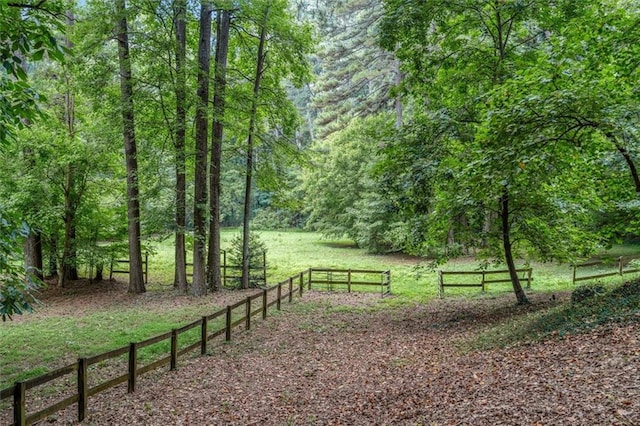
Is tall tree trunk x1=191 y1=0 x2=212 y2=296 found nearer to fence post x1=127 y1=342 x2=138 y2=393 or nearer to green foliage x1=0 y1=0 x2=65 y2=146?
fence post x1=127 y1=342 x2=138 y2=393

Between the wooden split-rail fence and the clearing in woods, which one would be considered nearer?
the clearing in woods

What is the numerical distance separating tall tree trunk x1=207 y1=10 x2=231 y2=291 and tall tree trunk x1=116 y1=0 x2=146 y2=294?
2.62 metres

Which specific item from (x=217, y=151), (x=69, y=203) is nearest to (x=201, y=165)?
(x=217, y=151)

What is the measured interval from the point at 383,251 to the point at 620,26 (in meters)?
23.6

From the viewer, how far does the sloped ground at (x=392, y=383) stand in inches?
189

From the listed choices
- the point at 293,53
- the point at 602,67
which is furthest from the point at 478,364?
the point at 293,53

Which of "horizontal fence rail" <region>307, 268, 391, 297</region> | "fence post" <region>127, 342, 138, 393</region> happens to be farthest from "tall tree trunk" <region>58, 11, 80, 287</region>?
"fence post" <region>127, 342, 138, 393</region>

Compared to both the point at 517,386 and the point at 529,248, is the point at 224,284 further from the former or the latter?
the point at 517,386

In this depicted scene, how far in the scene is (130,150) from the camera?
16031 millimetres

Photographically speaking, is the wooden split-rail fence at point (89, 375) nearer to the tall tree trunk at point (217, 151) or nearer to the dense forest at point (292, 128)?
the dense forest at point (292, 128)

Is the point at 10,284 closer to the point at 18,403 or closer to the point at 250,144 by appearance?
the point at 18,403

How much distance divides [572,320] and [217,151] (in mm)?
12790

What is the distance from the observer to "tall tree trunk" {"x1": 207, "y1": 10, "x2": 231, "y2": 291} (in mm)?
15836

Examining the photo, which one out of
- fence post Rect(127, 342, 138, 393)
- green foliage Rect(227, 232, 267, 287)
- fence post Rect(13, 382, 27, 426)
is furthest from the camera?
green foliage Rect(227, 232, 267, 287)
